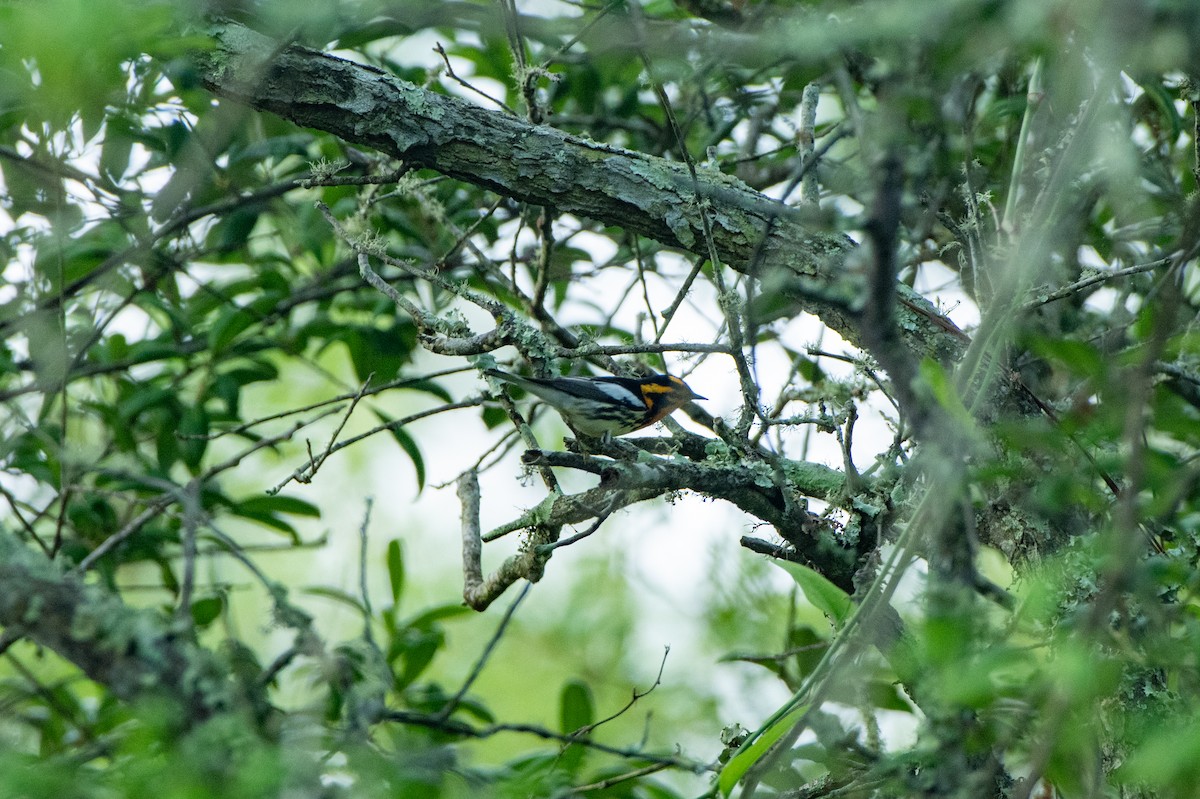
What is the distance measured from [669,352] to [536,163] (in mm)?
733

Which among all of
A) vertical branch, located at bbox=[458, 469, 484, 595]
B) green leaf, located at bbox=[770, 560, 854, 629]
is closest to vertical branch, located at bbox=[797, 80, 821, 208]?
green leaf, located at bbox=[770, 560, 854, 629]

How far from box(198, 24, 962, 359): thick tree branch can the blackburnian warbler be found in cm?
57

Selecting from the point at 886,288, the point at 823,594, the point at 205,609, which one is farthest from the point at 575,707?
the point at 886,288

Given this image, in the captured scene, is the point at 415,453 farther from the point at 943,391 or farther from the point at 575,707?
the point at 943,391

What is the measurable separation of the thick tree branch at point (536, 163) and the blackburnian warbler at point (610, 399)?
571 mm

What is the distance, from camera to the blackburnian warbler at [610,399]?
401cm

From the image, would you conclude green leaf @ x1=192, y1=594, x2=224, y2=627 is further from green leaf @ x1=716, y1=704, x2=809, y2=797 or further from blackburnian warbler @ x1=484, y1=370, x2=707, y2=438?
green leaf @ x1=716, y1=704, x2=809, y2=797

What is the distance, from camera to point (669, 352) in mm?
3119

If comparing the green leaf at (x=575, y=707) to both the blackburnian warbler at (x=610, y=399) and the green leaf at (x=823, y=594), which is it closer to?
the blackburnian warbler at (x=610, y=399)

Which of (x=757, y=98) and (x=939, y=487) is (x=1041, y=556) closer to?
(x=939, y=487)

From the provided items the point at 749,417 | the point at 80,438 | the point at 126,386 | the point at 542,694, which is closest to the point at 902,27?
the point at 749,417

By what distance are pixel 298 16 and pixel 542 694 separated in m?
7.19

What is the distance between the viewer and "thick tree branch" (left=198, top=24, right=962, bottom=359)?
317cm

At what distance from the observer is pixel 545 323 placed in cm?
419
